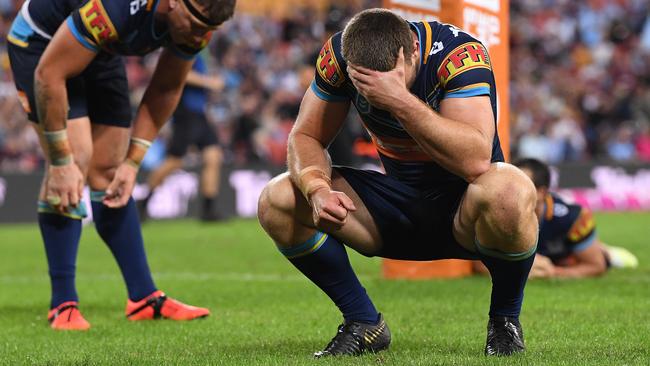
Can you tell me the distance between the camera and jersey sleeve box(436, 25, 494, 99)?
12.8ft

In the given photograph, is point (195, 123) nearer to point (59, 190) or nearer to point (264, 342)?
point (59, 190)

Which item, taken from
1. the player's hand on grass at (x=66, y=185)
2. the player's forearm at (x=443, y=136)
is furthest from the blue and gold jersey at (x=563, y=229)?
the player's forearm at (x=443, y=136)

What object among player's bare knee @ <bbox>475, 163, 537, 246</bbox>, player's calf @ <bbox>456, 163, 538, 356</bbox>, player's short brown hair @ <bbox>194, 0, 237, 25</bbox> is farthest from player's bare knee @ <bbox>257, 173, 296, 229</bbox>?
player's short brown hair @ <bbox>194, 0, 237, 25</bbox>

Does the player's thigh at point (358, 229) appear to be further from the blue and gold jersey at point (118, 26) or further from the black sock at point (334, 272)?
the blue and gold jersey at point (118, 26)

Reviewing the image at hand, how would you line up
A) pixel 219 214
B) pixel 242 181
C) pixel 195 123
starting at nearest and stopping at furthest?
1. pixel 195 123
2. pixel 219 214
3. pixel 242 181

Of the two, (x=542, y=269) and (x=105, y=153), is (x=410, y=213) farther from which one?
(x=542, y=269)

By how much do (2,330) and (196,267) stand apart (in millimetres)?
3556

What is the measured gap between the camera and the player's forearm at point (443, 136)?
377 cm

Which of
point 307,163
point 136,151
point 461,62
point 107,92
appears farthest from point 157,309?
point 461,62

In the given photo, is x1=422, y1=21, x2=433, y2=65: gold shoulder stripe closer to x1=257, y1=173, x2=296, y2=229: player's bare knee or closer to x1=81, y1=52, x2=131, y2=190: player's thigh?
x1=257, y1=173, x2=296, y2=229: player's bare knee

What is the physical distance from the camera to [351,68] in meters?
3.80

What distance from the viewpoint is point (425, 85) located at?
4.04 metres

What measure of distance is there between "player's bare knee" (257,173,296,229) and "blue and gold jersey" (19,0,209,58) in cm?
133

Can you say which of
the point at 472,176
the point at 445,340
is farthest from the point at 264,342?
the point at 472,176
